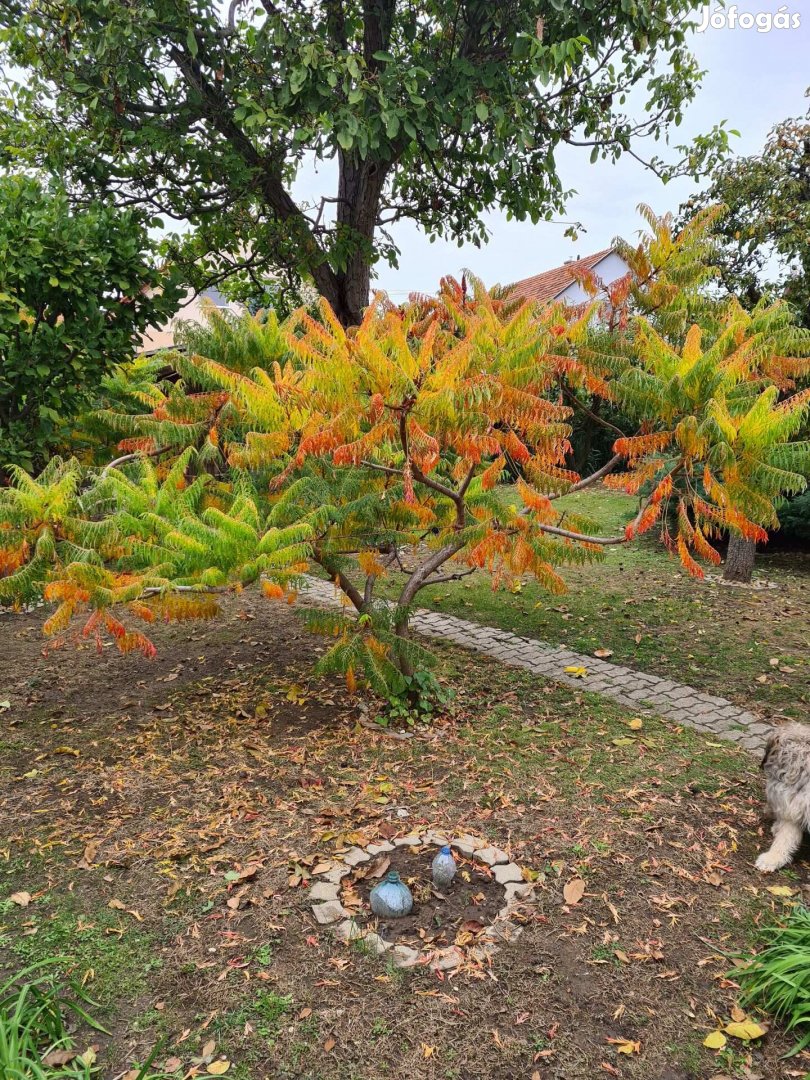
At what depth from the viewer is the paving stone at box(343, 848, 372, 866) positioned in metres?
3.52

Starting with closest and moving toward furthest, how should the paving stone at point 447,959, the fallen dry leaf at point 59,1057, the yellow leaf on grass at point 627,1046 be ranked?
1. the fallen dry leaf at point 59,1057
2. the yellow leaf on grass at point 627,1046
3. the paving stone at point 447,959

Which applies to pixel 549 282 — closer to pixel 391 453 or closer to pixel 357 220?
pixel 357 220

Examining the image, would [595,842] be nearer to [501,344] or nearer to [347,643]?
[347,643]

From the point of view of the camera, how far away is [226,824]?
12.8 feet

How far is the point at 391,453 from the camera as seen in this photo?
177 inches

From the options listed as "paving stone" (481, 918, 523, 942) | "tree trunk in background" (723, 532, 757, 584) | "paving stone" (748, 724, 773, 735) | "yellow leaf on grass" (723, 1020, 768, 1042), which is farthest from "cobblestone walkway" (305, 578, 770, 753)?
"tree trunk in background" (723, 532, 757, 584)

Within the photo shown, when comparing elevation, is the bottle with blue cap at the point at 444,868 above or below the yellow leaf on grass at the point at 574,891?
above

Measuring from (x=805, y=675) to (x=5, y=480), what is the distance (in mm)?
7537

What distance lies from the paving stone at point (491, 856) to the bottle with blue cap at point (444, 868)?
0.31 m

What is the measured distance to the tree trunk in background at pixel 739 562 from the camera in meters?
8.62

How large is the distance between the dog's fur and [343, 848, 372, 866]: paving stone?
202 centimetres

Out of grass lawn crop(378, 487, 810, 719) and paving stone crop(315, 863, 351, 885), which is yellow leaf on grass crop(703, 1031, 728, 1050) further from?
grass lawn crop(378, 487, 810, 719)

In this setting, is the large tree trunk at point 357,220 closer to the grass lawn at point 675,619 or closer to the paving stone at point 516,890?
the grass lawn at point 675,619

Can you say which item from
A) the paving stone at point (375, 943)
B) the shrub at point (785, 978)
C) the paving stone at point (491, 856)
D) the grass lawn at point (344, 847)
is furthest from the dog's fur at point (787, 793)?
the paving stone at point (375, 943)
